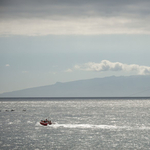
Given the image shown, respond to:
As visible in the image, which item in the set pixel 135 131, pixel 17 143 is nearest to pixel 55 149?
pixel 17 143

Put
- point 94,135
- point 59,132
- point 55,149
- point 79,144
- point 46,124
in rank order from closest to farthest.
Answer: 1. point 55,149
2. point 79,144
3. point 94,135
4. point 59,132
5. point 46,124

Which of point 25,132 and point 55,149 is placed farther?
point 25,132

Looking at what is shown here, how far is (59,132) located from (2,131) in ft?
65.3

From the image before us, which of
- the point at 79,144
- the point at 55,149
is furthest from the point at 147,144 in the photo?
the point at 55,149

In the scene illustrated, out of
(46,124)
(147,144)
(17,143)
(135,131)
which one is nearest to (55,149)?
(17,143)

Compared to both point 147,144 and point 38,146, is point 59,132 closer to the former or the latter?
point 38,146

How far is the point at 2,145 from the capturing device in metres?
93.4

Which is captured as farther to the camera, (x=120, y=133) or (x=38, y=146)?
(x=120, y=133)

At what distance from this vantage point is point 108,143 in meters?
97.7

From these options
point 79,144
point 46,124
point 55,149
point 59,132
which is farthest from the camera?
point 46,124

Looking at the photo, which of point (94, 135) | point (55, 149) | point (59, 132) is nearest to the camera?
point (55, 149)

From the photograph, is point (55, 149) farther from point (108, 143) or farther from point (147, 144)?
point (147, 144)

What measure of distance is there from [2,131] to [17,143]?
2576 cm

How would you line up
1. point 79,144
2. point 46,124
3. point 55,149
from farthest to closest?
point 46,124, point 79,144, point 55,149
